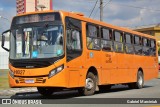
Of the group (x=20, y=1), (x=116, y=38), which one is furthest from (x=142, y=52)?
(x=20, y=1)

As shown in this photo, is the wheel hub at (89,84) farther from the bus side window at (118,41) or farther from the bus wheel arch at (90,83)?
the bus side window at (118,41)

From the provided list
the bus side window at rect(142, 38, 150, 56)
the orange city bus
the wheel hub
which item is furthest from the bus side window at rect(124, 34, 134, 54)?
the wheel hub

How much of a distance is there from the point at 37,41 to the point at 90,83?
10.4ft

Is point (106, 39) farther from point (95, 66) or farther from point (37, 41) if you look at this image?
point (37, 41)

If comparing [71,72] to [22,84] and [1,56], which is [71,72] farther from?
[1,56]

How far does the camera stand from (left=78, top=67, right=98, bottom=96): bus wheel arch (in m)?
17.7

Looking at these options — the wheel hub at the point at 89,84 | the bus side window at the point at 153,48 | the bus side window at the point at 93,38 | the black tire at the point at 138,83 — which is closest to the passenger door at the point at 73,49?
the bus side window at the point at 93,38

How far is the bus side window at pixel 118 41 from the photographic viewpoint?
21.1 meters

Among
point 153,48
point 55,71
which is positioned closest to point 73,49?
point 55,71

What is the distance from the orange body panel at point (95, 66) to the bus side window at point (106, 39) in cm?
24

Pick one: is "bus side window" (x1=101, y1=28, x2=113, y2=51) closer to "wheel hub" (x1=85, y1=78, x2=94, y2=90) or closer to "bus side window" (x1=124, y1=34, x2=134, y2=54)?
"wheel hub" (x1=85, y1=78, x2=94, y2=90)

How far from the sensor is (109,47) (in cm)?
2014

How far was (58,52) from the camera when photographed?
1592 cm

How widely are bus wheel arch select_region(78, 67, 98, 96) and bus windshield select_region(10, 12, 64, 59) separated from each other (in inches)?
94.3
